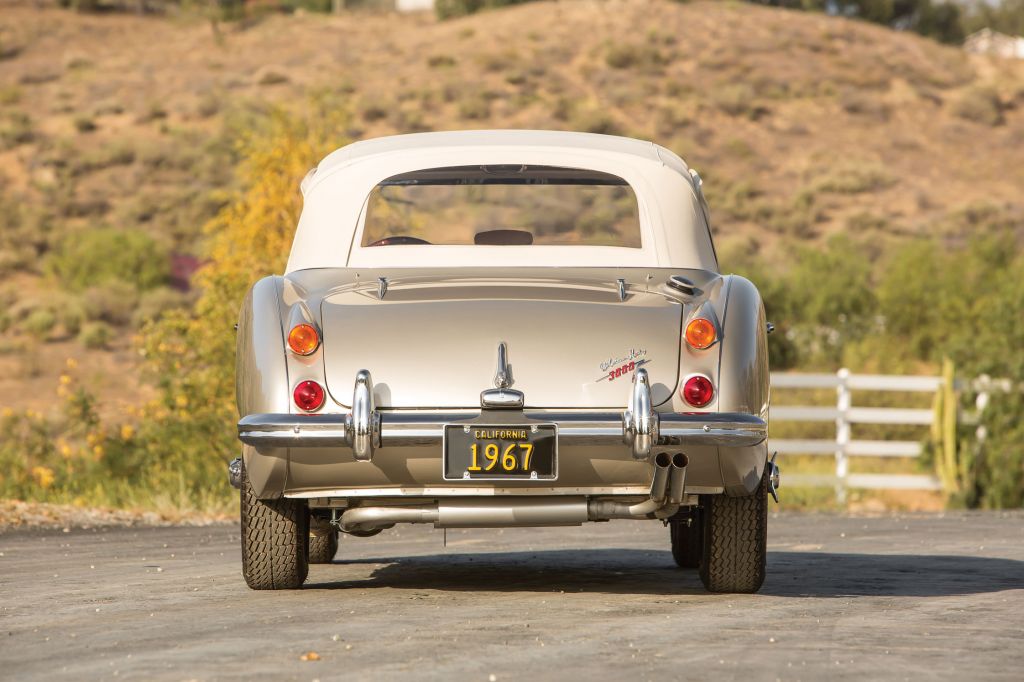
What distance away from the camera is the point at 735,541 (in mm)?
6918

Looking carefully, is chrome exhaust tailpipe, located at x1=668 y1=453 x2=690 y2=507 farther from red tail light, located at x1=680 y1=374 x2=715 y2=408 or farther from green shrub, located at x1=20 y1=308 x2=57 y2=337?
green shrub, located at x1=20 y1=308 x2=57 y2=337

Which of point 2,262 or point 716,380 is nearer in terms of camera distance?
point 716,380

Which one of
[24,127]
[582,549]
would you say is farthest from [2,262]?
[582,549]

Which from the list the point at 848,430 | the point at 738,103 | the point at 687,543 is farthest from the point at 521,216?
the point at 738,103

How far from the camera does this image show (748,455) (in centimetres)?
648

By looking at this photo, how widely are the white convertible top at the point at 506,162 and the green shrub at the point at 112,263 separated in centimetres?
3146

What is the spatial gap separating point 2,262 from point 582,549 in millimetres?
33290

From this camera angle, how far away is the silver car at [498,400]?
620 centimetres

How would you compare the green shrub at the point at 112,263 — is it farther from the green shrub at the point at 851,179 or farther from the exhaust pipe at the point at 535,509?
the exhaust pipe at the point at 535,509

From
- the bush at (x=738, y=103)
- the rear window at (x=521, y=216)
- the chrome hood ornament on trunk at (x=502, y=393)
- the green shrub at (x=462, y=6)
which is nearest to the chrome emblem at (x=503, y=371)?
the chrome hood ornament on trunk at (x=502, y=393)

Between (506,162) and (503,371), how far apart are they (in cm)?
151

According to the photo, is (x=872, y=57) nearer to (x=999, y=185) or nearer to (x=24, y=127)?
(x=999, y=185)

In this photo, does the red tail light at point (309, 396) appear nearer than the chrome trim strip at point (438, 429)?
No

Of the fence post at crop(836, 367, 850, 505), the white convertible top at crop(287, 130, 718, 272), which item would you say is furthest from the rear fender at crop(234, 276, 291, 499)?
the fence post at crop(836, 367, 850, 505)
